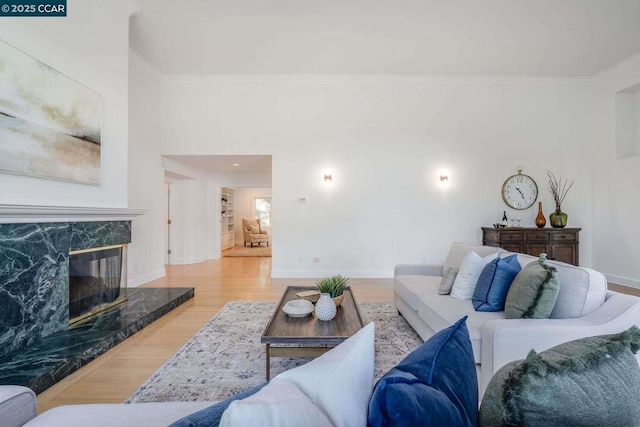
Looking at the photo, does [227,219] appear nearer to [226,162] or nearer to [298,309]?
[226,162]

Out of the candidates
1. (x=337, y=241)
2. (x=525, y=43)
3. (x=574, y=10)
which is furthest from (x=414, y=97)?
(x=337, y=241)

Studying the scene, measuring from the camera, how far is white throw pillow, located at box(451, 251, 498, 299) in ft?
7.64

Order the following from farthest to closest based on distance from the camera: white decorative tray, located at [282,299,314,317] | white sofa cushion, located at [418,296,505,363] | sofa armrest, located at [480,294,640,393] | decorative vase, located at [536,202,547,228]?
1. decorative vase, located at [536,202,547,228]
2. white decorative tray, located at [282,299,314,317]
3. white sofa cushion, located at [418,296,505,363]
4. sofa armrest, located at [480,294,640,393]

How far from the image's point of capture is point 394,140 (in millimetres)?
5125

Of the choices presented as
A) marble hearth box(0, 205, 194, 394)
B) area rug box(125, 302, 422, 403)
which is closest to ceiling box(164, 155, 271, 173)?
marble hearth box(0, 205, 194, 394)

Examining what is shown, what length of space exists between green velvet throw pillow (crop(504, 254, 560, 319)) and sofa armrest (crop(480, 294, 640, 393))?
77mm

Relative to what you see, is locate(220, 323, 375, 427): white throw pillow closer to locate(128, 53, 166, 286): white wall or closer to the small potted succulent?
the small potted succulent

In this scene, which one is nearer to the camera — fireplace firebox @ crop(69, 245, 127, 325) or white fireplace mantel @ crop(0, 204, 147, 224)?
white fireplace mantel @ crop(0, 204, 147, 224)

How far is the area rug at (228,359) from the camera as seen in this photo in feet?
6.14

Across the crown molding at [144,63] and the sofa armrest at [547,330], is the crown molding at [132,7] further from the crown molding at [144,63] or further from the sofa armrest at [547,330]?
the sofa armrest at [547,330]

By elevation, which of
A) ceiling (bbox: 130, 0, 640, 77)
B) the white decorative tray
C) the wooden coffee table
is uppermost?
ceiling (bbox: 130, 0, 640, 77)

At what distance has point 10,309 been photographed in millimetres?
2121

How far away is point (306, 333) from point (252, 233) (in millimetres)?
8459

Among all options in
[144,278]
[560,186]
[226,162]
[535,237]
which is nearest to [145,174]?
[226,162]
